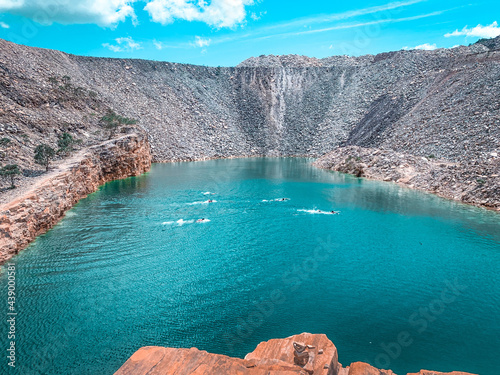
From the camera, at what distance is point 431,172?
45906 mm

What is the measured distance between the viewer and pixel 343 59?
12231 cm

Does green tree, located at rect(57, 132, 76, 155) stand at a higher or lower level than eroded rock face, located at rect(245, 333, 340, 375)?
higher

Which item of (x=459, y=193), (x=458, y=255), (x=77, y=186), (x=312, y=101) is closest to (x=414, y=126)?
(x=459, y=193)

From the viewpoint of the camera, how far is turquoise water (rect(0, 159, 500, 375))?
551 inches

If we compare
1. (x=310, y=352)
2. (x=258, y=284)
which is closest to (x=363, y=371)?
(x=310, y=352)

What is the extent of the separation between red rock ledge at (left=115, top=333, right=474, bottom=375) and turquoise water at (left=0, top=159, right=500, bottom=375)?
2.65m

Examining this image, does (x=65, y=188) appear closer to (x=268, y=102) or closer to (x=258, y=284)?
(x=258, y=284)

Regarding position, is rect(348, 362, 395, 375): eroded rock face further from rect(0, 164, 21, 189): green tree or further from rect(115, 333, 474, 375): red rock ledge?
rect(0, 164, 21, 189): green tree

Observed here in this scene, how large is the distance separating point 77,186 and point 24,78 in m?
29.7

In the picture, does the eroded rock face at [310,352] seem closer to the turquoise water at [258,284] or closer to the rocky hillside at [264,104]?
the turquoise water at [258,284]

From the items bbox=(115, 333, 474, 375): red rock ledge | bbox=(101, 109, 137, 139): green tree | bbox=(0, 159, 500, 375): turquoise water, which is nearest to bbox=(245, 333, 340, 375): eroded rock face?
bbox=(115, 333, 474, 375): red rock ledge

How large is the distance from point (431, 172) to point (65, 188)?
42615 mm

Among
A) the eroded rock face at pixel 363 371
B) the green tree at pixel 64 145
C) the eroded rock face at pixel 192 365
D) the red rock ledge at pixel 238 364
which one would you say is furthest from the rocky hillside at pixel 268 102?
the eroded rock face at pixel 363 371

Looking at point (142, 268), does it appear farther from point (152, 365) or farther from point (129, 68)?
point (129, 68)
